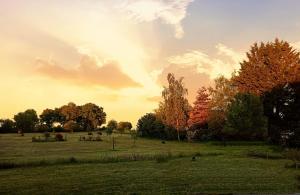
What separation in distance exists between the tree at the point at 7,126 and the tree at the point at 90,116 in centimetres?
Result: 3716

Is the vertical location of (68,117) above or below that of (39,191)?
above

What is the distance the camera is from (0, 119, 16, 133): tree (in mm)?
141725

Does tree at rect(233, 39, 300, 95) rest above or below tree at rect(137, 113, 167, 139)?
above

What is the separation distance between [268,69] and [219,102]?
12.2 metres

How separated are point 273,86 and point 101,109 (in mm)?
107343

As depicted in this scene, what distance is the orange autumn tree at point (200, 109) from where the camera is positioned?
326 feet

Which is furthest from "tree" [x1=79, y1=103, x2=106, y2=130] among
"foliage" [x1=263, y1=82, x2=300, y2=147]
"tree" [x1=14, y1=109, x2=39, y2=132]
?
"foliage" [x1=263, y1=82, x2=300, y2=147]

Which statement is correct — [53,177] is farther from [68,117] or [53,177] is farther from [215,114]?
[68,117]

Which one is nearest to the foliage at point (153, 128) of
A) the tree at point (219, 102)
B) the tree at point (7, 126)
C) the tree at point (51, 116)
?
the tree at point (219, 102)

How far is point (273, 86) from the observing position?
91062 millimetres

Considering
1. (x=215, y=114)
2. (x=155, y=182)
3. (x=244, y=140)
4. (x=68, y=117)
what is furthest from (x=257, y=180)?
(x=68, y=117)

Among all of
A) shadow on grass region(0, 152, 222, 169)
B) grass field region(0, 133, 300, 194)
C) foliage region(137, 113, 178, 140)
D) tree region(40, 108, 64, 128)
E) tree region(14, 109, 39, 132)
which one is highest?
tree region(40, 108, 64, 128)

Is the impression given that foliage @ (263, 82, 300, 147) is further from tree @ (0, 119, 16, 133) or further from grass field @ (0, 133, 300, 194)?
tree @ (0, 119, 16, 133)

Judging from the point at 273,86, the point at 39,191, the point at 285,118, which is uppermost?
the point at 273,86
